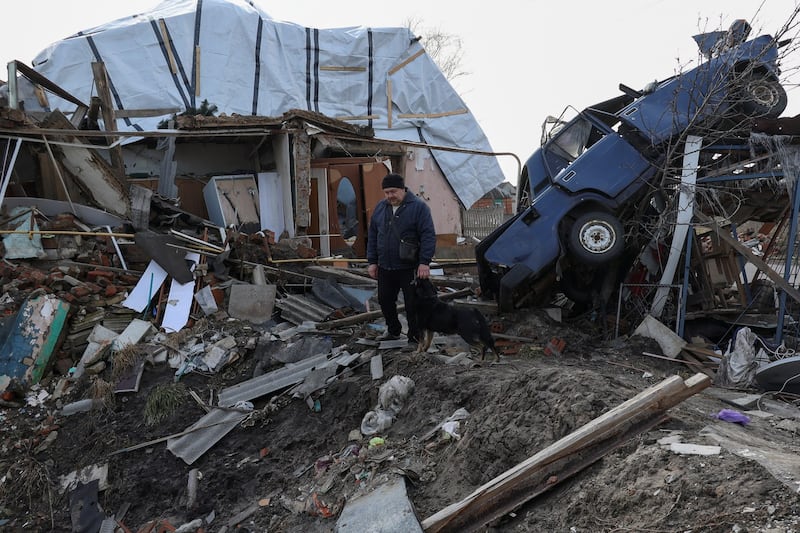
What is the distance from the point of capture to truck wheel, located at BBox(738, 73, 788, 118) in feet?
22.4

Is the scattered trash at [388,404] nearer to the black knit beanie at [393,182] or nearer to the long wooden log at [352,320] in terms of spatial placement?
the black knit beanie at [393,182]

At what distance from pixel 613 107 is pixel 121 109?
36.2 feet

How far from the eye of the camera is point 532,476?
10.1 feet

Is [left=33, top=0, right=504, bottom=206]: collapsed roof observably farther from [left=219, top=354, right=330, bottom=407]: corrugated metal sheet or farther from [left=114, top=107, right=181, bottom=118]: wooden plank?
[left=219, top=354, right=330, bottom=407]: corrugated metal sheet

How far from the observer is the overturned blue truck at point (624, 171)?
6781mm

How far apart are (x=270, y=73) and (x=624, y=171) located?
11.1m

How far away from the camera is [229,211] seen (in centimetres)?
1177

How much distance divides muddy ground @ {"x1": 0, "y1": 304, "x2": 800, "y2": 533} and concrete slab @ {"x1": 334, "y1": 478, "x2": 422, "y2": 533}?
0.09 metres

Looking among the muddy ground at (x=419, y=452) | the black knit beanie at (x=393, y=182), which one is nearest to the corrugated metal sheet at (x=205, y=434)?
the muddy ground at (x=419, y=452)

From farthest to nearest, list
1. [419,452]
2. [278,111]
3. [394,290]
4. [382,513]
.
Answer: [278,111]
[394,290]
[419,452]
[382,513]

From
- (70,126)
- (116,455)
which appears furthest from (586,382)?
(70,126)

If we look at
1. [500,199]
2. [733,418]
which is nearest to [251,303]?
[733,418]

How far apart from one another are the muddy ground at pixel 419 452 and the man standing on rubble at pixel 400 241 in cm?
72

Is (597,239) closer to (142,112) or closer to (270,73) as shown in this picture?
(142,112)
